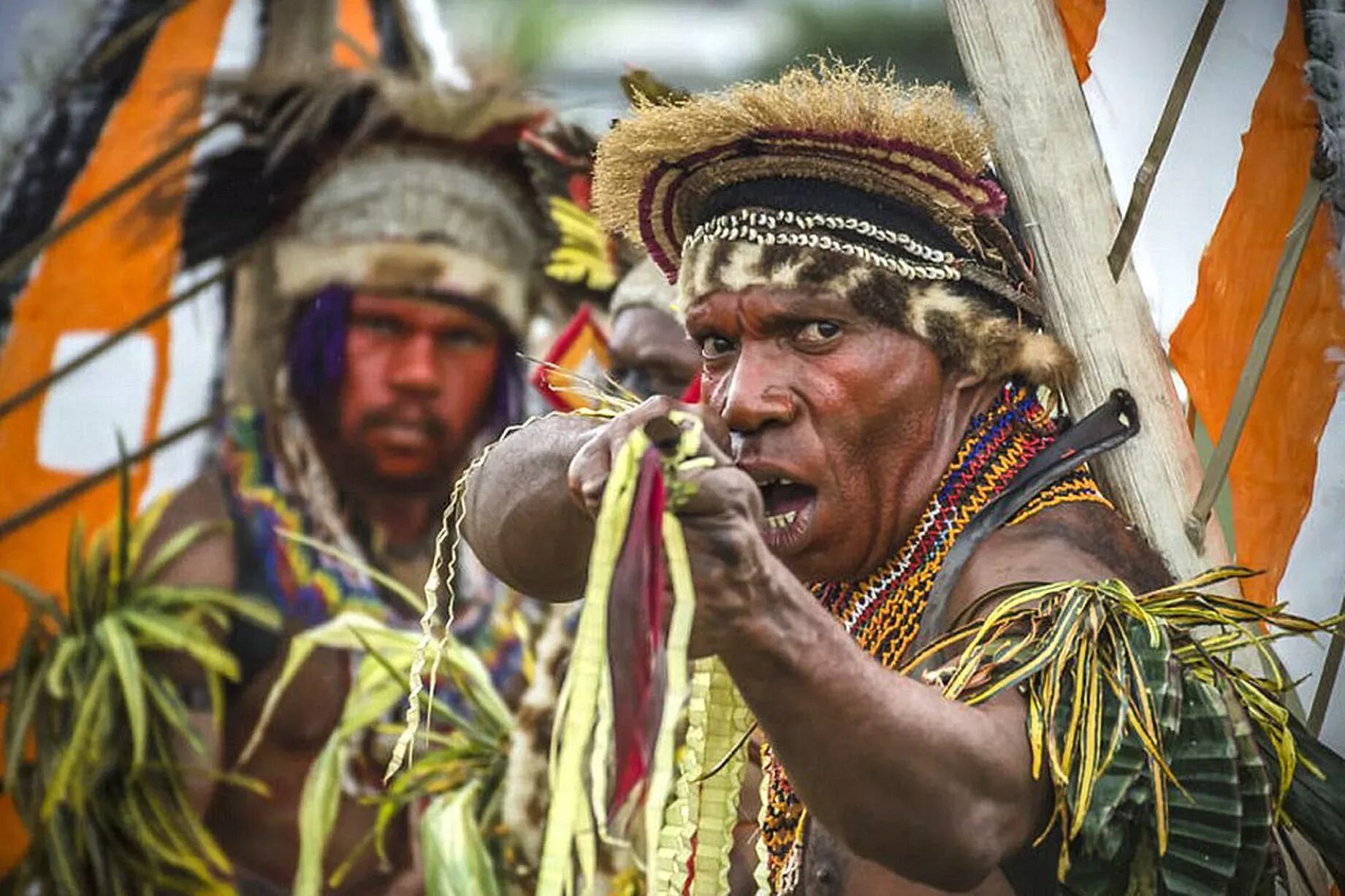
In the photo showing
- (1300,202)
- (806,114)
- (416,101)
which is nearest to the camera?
(806,114)

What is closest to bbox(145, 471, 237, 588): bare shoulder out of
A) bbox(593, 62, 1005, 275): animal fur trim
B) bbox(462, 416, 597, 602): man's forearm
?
bbox(593, 62, 1005, 275): animal fur trim

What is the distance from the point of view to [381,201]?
5.98m

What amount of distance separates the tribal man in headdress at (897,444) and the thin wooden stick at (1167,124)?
9.3 inches

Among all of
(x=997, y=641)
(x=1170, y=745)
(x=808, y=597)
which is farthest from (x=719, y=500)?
(x=1170, y=745)

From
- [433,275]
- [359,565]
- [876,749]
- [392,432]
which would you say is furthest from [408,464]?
[876,749]

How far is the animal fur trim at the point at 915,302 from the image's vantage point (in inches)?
113

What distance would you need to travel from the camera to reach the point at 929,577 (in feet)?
9.45

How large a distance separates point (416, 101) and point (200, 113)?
0.65 m

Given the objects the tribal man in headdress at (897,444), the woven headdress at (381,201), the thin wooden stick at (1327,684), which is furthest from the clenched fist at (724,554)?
the woven headdress at (381,201)

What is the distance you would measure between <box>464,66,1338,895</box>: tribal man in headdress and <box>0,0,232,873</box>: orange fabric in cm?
309

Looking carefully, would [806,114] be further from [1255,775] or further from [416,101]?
[416,101]

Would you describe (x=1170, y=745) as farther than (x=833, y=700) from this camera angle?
Yes

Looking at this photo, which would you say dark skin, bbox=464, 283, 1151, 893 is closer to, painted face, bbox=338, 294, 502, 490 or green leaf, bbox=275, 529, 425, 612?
green leaf, bbox=275, 529, 425, 612

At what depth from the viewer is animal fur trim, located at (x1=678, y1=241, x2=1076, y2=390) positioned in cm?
288
